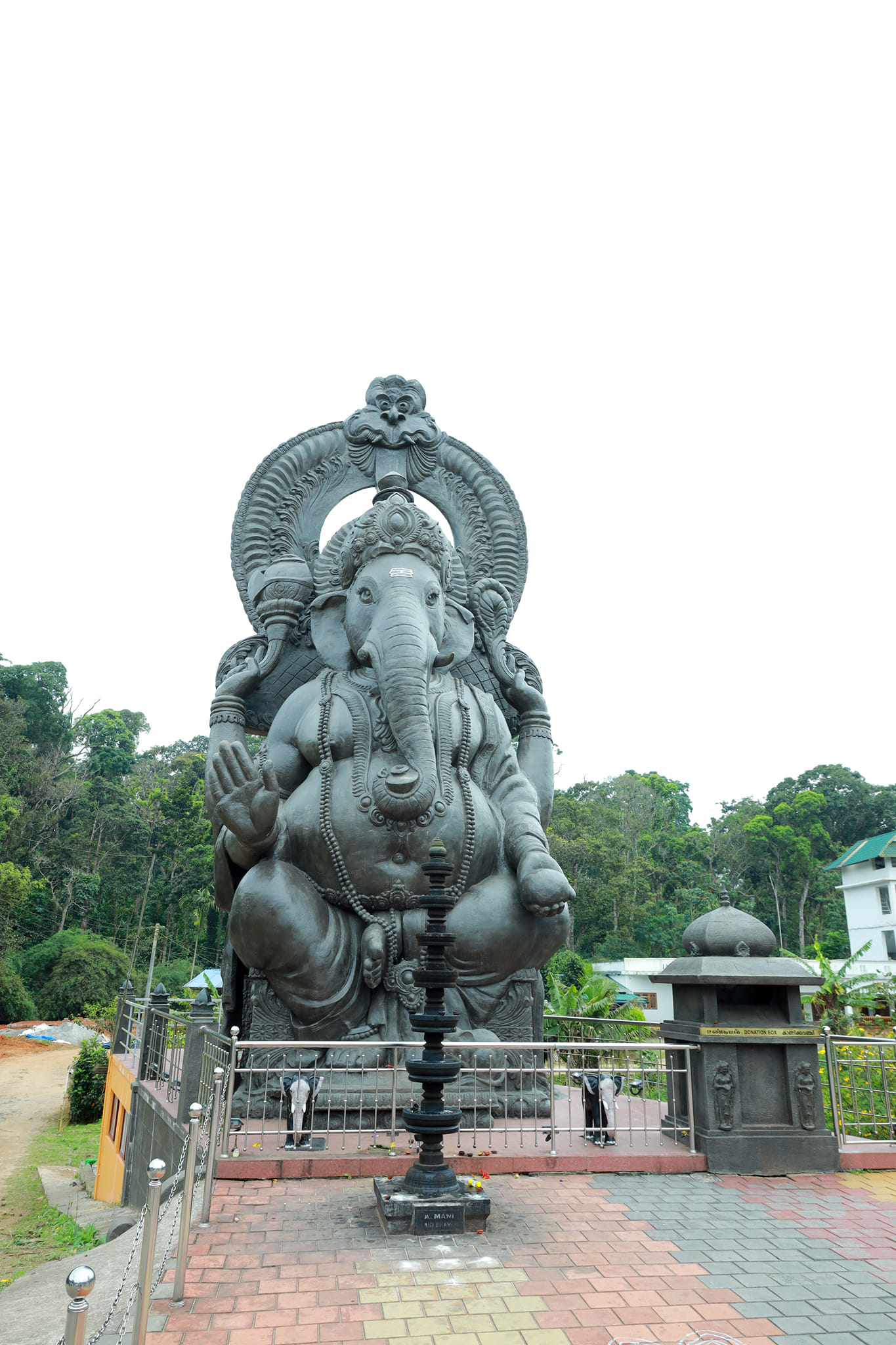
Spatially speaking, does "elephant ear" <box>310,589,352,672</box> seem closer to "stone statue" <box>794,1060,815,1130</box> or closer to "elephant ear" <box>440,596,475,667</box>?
"elephant ear" <box>440,596,475,667</box>

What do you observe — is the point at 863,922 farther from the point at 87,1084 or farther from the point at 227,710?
the point at 227,710

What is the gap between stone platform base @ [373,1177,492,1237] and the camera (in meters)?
4.63

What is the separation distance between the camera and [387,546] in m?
8.88

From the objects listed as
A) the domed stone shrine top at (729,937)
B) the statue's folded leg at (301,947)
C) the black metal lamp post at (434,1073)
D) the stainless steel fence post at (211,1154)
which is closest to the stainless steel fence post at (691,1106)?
the domed stone shrine top at (729,937)

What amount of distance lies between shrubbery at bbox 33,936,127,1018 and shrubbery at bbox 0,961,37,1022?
33.6 inches

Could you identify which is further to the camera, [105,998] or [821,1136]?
[105,998]

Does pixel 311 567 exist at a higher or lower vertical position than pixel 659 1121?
higher

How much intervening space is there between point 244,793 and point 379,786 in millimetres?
1524

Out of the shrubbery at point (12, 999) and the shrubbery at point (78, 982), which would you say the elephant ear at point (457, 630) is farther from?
the shrubbery at point (78, 982)

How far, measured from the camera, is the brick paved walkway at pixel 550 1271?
356 centimetres

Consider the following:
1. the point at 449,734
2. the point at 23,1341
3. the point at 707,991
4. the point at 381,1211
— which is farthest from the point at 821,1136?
the point at 23,1341

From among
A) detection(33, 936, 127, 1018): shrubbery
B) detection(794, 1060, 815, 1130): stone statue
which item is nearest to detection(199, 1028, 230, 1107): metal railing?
detection(794, 1060, 815, 1130): stone statue

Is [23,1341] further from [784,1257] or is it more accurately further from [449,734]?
[449,734]

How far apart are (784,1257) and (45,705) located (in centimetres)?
4656
